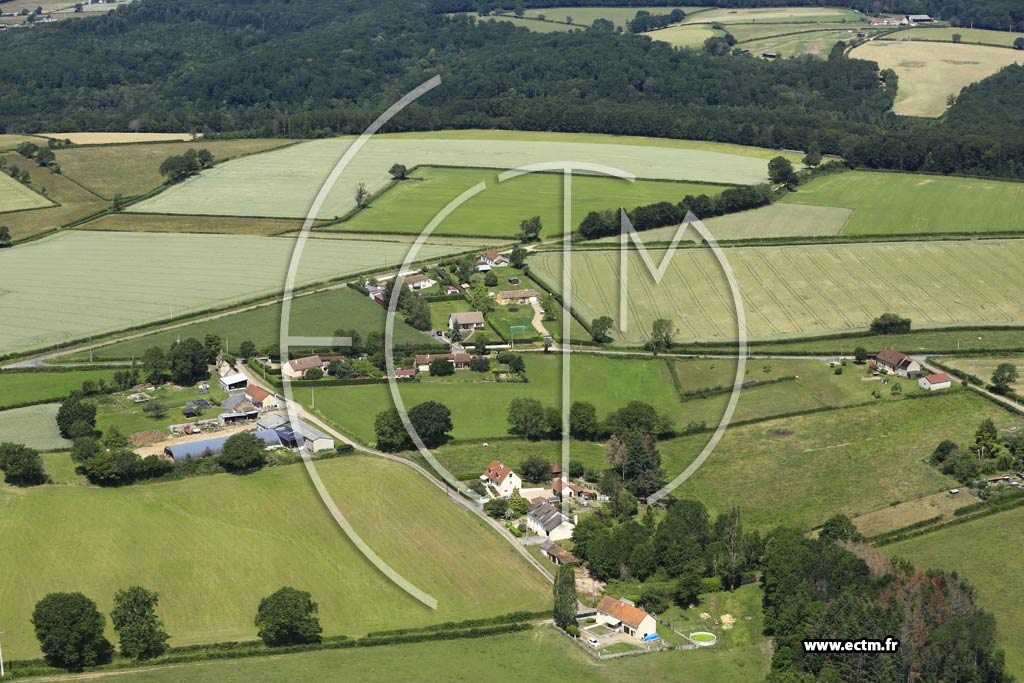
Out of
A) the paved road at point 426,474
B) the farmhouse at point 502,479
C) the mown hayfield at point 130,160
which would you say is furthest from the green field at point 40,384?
the mown hayfield at point 130,160

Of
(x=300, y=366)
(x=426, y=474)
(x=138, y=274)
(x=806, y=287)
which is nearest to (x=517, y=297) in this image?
(x=300, y=366)

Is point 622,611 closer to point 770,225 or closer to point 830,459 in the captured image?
point 830,459

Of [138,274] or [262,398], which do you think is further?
[138,274]

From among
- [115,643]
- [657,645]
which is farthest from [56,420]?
[657,645]

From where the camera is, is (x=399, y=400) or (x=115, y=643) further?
(x=399, y=400)

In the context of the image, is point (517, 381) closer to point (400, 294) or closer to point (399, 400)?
point (399, 400)

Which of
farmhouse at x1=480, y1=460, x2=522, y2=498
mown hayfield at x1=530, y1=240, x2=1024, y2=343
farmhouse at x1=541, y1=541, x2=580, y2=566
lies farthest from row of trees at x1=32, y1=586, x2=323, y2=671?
mown hayfield at x1=530, y1=240, x2=1024, y2=343

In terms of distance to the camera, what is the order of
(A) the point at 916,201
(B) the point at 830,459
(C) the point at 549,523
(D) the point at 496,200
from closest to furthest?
(C) the point at 549,523
(B) the point at 830,459
(A) the point at 916,201
(D) the point at 496,200
